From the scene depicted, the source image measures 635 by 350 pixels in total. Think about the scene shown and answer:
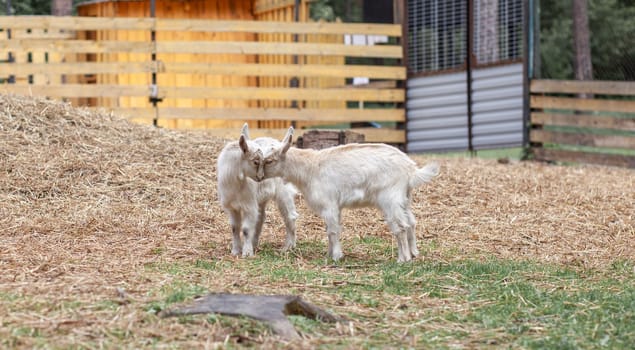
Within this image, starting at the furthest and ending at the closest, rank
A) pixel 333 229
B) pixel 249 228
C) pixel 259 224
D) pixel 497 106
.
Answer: pixel 497 106 < pixel 259 224 < pixel 249 228 < pixel 333 229

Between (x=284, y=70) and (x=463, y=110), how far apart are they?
125 inches

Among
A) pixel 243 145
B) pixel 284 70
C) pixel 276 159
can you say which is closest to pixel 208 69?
pixel 284 70

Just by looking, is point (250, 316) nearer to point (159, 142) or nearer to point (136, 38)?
Answer: point (159, 142)

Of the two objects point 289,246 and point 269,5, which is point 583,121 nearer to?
point 269,5

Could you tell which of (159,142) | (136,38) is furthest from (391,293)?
(136,38)

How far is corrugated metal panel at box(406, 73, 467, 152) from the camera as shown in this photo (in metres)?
16.9

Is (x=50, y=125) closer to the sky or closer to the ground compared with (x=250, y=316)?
closer to the sky

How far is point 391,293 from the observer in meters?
6.30

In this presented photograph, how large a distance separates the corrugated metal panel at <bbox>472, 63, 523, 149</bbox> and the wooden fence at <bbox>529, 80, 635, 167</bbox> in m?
0.27

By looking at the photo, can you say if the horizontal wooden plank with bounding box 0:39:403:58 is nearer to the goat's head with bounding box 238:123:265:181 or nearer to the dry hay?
the dry hay

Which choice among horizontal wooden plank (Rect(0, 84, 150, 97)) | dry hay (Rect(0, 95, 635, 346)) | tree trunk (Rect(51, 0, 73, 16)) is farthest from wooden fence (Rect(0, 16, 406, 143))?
dry hay (Rect(0, 95, 635, 346))

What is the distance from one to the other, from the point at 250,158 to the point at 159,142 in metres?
4.77

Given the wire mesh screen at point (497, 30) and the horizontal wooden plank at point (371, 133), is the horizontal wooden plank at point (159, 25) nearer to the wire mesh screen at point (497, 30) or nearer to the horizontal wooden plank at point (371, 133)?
the horizontal wooden plank at point (371, 133)

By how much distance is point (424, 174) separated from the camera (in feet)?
25.2
